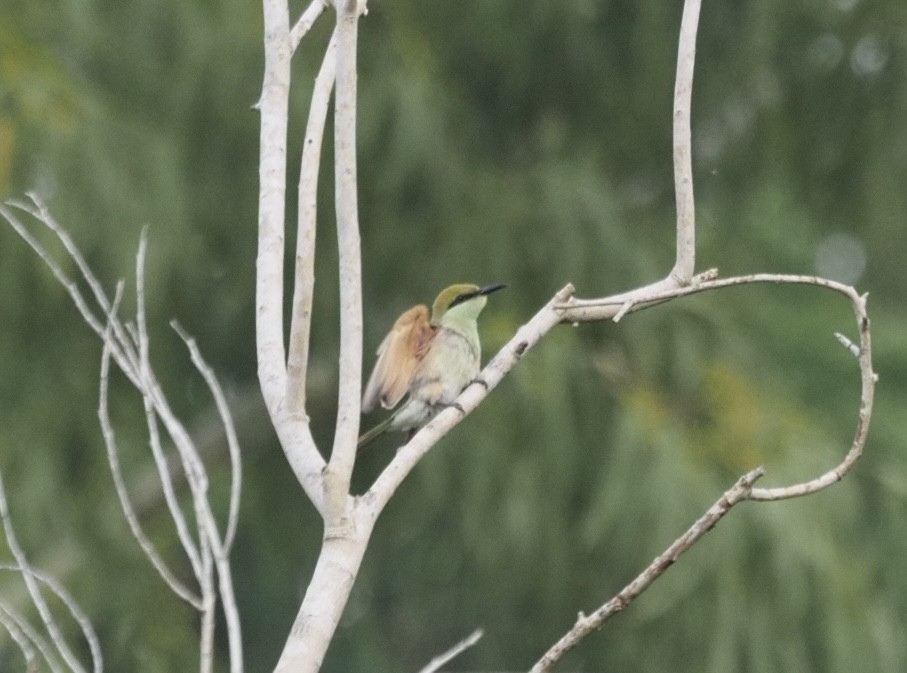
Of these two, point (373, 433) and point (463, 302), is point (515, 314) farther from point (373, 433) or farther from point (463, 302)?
point (373, 433)

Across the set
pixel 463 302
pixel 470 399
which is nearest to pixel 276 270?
pixel 470 399

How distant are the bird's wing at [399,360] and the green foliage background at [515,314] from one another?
8.42ft

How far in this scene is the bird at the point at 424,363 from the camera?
407 cm

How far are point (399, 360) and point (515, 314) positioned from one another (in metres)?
3.36

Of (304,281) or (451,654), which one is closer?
(304,281)

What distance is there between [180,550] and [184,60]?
2581 millimetres

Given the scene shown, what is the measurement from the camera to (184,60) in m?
8.02

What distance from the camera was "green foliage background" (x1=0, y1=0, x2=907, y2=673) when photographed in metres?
7.30

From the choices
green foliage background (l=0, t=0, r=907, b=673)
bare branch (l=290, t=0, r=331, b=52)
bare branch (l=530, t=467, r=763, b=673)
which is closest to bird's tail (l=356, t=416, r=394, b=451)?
bare branch (l=290, t=0, r=331, b=52)

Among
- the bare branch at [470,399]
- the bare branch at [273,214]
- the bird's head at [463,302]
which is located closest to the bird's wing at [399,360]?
the bird's head at [463,302]

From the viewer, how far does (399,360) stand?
4.13 metres

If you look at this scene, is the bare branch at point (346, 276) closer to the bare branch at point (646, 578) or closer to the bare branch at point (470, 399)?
the bare branch at point (470, 399)

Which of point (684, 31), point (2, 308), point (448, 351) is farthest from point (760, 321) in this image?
point (684, 31)

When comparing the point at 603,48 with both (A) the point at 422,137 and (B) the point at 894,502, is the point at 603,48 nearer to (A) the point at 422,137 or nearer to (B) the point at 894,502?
(A) the point at 422,137
